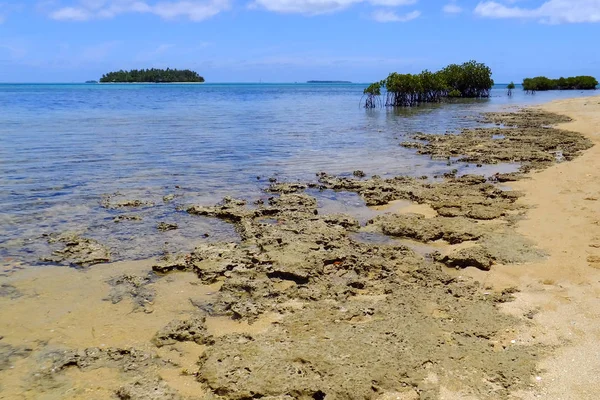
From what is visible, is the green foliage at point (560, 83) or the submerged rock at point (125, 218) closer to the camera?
the submerged rock at point (125, 218)

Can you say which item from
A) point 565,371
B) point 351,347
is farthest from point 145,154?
point 565,371

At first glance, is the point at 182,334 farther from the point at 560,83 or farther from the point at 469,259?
the point at 560,83

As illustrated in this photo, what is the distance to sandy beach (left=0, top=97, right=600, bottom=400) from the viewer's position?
13.6ft

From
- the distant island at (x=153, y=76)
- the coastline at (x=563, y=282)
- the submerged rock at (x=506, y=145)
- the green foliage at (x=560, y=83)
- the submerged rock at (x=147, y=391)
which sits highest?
the distant island at (x=153, y=76)

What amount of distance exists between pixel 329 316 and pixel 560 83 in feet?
320

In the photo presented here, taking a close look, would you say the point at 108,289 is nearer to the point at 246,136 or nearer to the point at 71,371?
the point at 71,371

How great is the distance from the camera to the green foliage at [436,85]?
152 ft

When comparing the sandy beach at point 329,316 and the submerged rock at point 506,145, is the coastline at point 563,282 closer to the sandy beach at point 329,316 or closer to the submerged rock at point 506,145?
the sandy beach at point 329,316

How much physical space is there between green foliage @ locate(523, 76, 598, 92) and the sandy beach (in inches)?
3388

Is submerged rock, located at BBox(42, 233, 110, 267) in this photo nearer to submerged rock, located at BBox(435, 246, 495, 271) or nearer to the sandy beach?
the sandy beach

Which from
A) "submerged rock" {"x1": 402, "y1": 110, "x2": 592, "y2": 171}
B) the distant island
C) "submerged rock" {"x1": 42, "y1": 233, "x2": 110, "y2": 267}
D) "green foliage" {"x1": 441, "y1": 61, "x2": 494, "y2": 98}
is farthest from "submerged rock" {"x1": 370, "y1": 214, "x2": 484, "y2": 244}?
the distant island

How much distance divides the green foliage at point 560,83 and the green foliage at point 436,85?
25638 mm

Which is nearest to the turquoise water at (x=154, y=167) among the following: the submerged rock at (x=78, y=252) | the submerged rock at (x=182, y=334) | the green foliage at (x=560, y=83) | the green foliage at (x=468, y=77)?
the submerged rock at (x=78, y=252)

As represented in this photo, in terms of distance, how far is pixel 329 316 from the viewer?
17.5 feet
